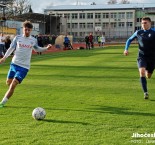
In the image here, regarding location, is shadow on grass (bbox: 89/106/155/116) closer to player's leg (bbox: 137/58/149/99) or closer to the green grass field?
the green grass field

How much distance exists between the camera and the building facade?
113125 mm

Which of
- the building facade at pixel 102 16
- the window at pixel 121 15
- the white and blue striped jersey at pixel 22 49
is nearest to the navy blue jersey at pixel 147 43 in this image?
the white and blue striped jersey at pixel 22 49

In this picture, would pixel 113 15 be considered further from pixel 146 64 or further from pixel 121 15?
pixel 146 64

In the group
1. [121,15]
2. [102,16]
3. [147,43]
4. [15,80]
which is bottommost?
[102,16]

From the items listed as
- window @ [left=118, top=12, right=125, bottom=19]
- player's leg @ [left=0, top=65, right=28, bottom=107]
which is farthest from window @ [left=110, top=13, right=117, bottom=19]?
player's leg @ [left=0, top=65, right=28, bottom=107]

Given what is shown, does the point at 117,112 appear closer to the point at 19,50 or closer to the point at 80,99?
the point at 80,99

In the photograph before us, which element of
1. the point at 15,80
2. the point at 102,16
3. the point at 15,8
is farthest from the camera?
the point at 102,16

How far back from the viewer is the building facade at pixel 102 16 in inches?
4454

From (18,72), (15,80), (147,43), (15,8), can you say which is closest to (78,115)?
(15,80)

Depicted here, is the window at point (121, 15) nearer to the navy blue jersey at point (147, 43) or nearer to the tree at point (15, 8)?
the tree at point (15, 8)

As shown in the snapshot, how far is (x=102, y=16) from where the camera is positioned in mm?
118812

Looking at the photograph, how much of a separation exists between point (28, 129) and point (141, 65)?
178 inches

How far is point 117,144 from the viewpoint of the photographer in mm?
5969

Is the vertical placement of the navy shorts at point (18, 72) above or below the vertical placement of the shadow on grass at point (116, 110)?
above
